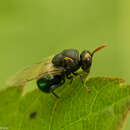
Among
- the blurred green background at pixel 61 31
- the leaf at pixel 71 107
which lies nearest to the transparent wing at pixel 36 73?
the leaf at pixel 71 107

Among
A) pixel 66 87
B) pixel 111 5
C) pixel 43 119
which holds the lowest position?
pixel 43 119

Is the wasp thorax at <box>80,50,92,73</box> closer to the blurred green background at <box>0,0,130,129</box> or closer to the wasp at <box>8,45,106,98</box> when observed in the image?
the wasp at <box>8,45,106,98</box>

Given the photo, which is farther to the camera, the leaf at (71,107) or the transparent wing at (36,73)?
the transparent wing at (36,73)

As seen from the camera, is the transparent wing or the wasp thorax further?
the transparent wing

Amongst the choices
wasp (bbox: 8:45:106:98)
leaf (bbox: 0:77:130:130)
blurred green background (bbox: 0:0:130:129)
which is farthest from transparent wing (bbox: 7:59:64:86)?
blurred green background (bbox: 0:0:130:129)

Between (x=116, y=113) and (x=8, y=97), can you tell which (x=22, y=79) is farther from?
(x=116, y=113)

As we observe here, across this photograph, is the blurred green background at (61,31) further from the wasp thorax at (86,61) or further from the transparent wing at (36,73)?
the wasp thorax at (86,61)

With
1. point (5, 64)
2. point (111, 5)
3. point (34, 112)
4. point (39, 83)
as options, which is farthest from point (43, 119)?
point (111, 5)
